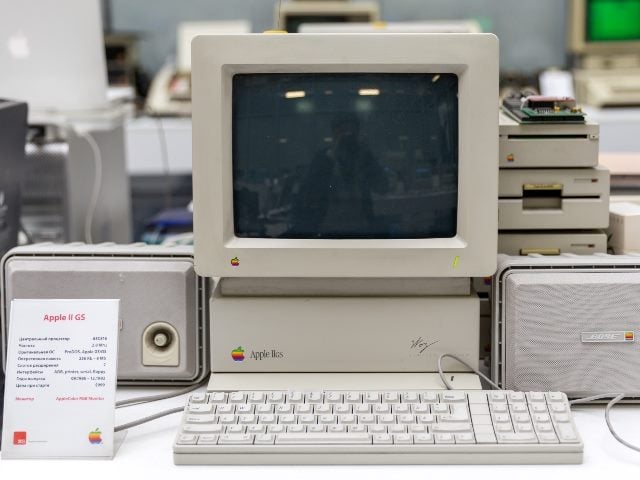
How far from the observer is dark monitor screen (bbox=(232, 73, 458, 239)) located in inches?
43.8

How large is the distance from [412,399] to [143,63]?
10.4ft

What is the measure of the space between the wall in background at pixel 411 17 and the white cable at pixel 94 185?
2.13 meters

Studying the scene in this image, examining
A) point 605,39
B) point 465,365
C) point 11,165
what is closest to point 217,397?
point 465,365

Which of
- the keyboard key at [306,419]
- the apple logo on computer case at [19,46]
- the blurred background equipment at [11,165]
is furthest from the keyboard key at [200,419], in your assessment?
the apple logo on computer case at [19,46]

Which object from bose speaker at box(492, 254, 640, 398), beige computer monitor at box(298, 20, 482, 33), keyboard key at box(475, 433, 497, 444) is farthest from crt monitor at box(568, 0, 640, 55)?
keyboard key at box(475, 433, 497, 444)

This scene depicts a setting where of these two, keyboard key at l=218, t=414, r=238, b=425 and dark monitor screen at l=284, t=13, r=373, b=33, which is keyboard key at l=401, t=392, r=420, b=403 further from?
dark monitor screen at l=284, t=13, r=373, b=33

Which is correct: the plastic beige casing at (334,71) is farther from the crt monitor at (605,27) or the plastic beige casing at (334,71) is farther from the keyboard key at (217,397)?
the crt monitor at (605,27)

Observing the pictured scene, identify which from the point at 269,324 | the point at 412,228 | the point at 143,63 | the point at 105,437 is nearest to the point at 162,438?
the point at 105,437

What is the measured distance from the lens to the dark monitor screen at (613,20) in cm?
365

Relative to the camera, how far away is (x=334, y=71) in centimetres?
110

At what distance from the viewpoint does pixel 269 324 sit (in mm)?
1168

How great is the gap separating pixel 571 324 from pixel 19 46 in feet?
4.19

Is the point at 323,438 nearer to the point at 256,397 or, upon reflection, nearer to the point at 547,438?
the point at 256,397

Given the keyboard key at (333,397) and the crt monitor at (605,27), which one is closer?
the keyboard key at (333,397)
